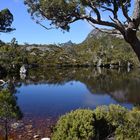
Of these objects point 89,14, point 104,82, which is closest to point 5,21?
point 104,82

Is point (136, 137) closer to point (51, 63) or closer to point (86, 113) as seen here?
point (86, 113)

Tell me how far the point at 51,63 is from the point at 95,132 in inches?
5659


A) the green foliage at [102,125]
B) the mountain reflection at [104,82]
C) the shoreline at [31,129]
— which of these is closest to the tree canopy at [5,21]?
the mountain reflection at [104,82]

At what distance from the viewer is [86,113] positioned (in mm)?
14250

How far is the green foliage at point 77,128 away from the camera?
1354 cm

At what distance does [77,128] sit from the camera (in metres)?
13.6

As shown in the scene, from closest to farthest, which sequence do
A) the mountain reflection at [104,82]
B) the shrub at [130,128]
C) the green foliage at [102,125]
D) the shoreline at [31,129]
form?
1. the shrub at [130,128]
2. the green foliage at [102,125]
3. the shoreline at [31,129]
4. the mountain reflection at [104,82]

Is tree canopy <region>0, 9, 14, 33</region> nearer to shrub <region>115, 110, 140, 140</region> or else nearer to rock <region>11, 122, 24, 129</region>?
rock <region>11, 122, 24, 129</region>

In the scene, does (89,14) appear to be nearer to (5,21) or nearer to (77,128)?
(77,128)

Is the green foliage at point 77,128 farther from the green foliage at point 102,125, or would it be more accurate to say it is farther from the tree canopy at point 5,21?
the tree canopy at point 5,21

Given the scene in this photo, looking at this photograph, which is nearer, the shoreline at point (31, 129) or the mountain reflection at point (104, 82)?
the shoreline at point (31, 129)

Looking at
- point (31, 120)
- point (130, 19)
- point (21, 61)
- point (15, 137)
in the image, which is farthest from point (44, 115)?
point (21, 61)

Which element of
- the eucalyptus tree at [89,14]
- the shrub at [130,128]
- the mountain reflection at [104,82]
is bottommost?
the mountain reflection at [104,82]

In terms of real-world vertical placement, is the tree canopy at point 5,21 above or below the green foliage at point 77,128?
above
